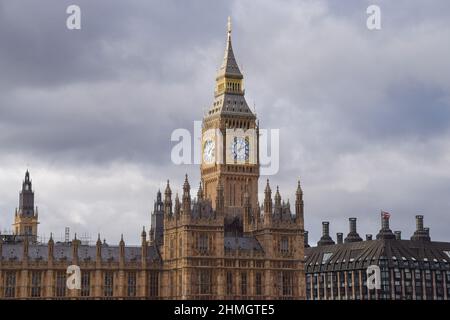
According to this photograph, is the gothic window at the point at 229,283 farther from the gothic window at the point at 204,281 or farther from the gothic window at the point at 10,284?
the gothic window at the point at 10,284

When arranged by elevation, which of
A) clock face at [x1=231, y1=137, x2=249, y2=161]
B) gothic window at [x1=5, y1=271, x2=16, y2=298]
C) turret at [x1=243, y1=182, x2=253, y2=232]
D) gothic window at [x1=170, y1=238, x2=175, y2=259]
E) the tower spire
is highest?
the tower spire

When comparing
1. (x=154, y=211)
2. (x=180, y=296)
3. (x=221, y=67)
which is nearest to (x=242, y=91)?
(x=221, y=67)

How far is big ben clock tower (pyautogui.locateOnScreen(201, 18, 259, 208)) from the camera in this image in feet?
574

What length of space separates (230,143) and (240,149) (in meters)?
2.18

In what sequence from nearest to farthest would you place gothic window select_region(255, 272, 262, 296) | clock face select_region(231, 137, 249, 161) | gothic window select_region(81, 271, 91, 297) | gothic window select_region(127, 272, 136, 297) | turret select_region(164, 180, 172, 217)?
gothic window select_region(81, 271, 91, 297) → gothic window select_region(127, 272, 136, 297) → gothic window select_region(255, 272, 262, 296) → turret select_region(164, 180, 172, 217) → clock face select_region(231, 137, 249, 161)

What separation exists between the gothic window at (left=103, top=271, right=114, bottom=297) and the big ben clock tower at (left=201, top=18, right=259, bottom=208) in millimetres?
28511

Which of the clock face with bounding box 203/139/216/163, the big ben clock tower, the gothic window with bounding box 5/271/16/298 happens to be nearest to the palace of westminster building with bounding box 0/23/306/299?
the gothic window with bounding box 5/271/16/298

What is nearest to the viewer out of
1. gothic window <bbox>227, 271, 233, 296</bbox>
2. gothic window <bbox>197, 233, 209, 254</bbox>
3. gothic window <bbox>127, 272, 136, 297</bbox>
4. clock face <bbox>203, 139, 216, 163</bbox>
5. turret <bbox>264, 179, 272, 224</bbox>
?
gothic window <bbox>197, 233, 209, 254</bbox>

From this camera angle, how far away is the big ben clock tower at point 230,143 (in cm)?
17488

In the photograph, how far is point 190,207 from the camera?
6171 inches

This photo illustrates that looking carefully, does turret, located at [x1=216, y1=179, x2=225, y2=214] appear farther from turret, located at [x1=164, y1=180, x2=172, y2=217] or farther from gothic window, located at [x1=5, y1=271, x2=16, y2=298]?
gothic window, located at [x1=5, y1=271, x2=16, y2=298]

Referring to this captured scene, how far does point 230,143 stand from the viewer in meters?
177

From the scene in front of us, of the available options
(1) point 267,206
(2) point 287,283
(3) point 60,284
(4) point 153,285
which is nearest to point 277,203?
(1) point 267,206
